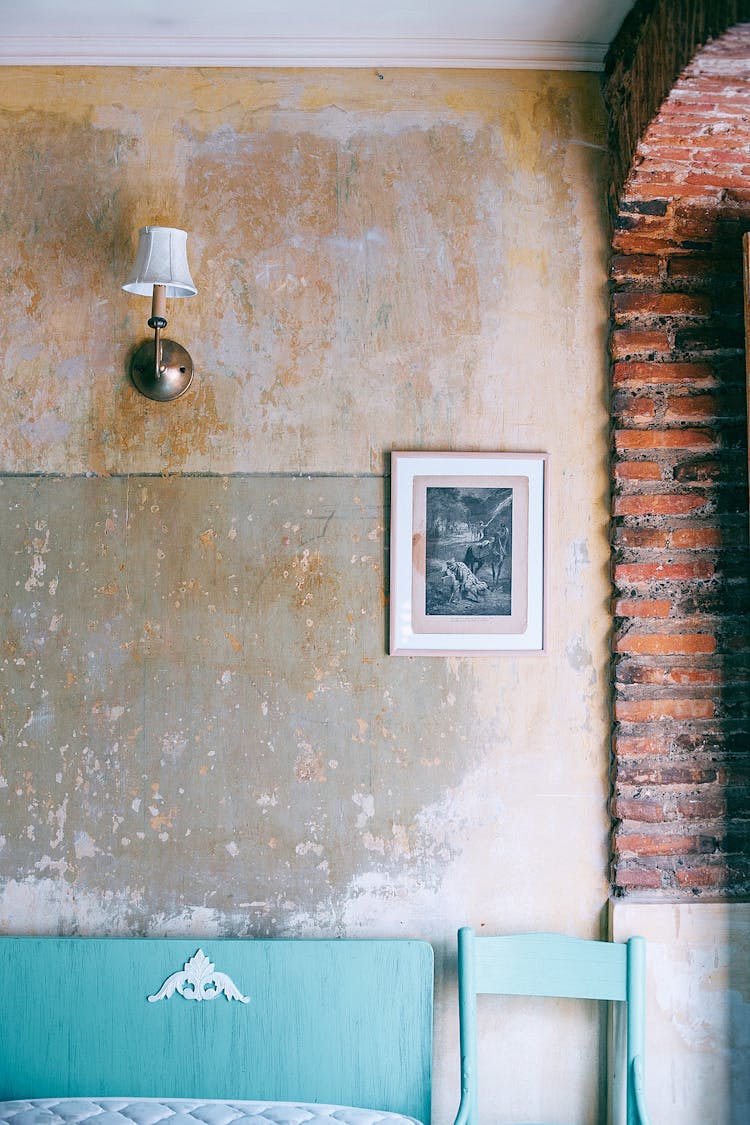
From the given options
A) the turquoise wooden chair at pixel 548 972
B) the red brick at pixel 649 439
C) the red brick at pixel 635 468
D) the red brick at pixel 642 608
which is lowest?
the turquoise wooden chair at pixel 548 972

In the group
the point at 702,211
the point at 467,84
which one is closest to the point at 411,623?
the point at 702,211

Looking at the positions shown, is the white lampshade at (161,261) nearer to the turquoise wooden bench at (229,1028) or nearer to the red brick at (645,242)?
the red brick at (645,242)

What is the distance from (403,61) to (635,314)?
0.99 m

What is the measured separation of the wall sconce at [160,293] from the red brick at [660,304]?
3.97ft

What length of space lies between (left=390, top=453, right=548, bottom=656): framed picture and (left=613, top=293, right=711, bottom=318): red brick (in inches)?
20.2

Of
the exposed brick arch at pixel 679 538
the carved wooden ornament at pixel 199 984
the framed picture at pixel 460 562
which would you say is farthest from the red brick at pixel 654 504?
the carved wooden ornament at pixel 199 984

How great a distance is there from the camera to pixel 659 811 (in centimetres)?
233

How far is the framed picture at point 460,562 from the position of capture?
7.73ft

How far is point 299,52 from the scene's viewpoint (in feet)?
7.77

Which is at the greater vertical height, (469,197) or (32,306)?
(469,197)

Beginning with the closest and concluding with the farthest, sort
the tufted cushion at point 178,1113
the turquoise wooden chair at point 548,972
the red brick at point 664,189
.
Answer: the tufted cushion at point 178,1113
the turquoise wooden chair at point 548,972
the red brick at point 664,189

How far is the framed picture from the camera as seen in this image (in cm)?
236

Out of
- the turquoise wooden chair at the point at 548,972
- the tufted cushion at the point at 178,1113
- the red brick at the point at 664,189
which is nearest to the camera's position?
the tufted cushion at the point at 178,1113

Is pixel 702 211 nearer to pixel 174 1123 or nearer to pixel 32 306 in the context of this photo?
pixel 32 306
